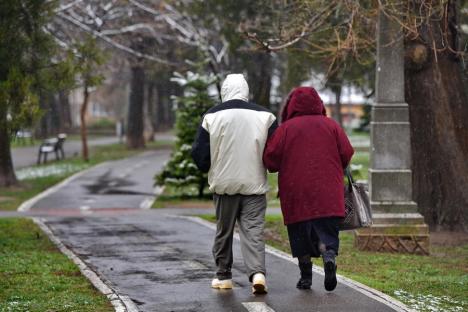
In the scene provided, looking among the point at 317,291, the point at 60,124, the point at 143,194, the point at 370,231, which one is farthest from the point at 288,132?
the point at 60,124

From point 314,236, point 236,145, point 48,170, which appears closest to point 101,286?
point 236,145

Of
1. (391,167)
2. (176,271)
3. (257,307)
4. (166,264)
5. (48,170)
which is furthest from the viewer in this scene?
(48,170)

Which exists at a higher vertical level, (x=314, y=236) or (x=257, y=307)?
(x=314, y=236)

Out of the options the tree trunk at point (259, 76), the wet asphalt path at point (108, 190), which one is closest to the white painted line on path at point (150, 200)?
the wet asphalt path at point (108, 190)

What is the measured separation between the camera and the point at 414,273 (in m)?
11.6

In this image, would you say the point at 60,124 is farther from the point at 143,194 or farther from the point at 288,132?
the point at 288,132

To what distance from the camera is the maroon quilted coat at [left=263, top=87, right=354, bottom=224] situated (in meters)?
8.71

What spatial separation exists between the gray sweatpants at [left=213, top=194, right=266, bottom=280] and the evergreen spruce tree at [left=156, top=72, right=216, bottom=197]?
13403 mm

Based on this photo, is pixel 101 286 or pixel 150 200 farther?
pixel 150 200

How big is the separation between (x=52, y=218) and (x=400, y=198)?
7269 millimetres

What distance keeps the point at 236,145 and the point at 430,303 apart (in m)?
2.30

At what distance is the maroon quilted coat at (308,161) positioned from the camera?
28.6ft

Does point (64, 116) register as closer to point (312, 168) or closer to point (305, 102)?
point (305, 102)

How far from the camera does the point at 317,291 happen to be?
361 inches
